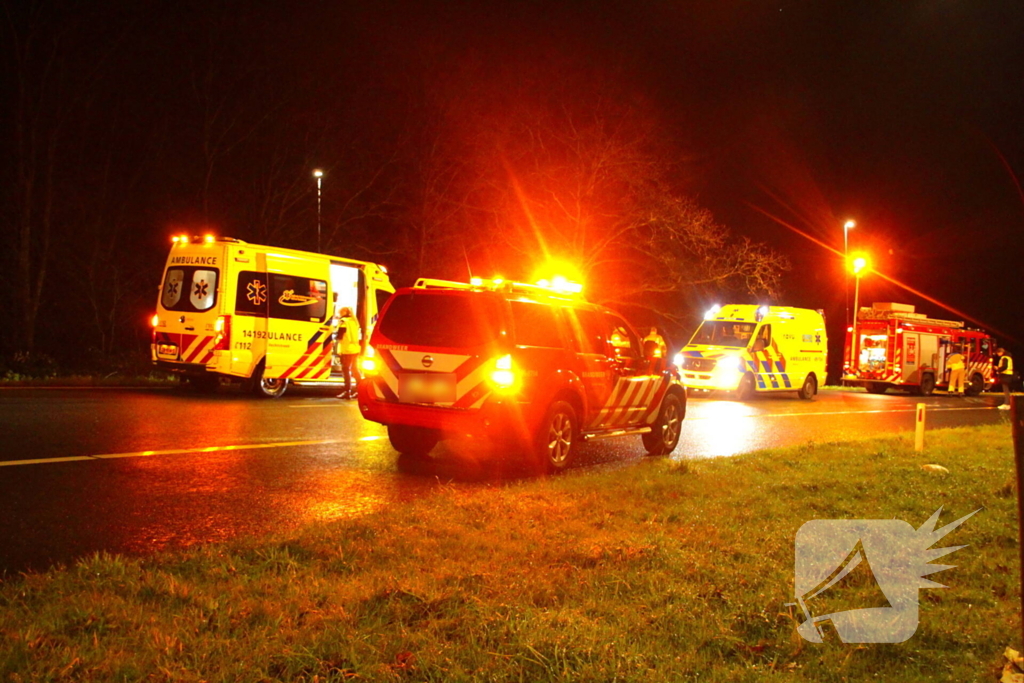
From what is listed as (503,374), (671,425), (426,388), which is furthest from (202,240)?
(503,374)

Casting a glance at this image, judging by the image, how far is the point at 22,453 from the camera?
875cm

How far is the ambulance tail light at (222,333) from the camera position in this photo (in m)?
16.3

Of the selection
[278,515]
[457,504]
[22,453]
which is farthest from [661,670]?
[22,453]

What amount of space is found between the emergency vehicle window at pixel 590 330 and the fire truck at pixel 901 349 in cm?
2633

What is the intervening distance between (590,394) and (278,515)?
4343mm

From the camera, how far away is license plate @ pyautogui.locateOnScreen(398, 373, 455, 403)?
9.28 m

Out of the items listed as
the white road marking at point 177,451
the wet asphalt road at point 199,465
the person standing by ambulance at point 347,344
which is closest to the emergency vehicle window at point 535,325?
the wet asphalt road at point 199,465

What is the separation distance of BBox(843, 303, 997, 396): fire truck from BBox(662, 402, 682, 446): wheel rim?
80.6 ft

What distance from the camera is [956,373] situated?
114ft

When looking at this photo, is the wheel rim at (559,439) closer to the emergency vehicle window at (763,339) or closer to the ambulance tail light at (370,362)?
the ambulance tail light at (370,362)

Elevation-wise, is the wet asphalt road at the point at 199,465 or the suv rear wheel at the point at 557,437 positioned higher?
the suv rear wheel at the point at 557,437

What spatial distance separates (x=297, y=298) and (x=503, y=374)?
9.56 m

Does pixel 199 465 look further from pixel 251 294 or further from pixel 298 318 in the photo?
pixel 298 318
